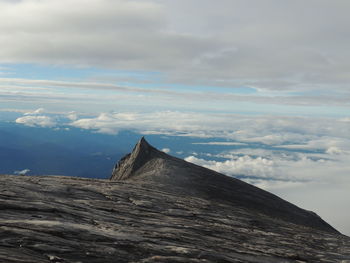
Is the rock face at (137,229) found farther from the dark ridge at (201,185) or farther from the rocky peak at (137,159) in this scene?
the rocky peak at (137,159)

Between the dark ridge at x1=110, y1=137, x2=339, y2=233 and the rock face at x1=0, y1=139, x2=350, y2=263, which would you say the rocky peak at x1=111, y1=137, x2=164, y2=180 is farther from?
the rock face at x1=0, y1=139, x2=350, y2=263

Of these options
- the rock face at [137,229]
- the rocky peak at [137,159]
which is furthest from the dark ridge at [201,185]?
the rock face at [137,229]

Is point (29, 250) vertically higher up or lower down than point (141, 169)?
lower down

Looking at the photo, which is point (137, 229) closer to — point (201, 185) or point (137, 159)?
point (201, 185)

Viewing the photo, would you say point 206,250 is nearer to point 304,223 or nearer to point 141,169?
point 304,223

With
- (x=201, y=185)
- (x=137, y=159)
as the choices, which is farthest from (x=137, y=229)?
(x=137, y=159)

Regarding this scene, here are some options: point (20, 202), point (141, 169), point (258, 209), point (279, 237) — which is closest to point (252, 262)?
point (279, 237)
